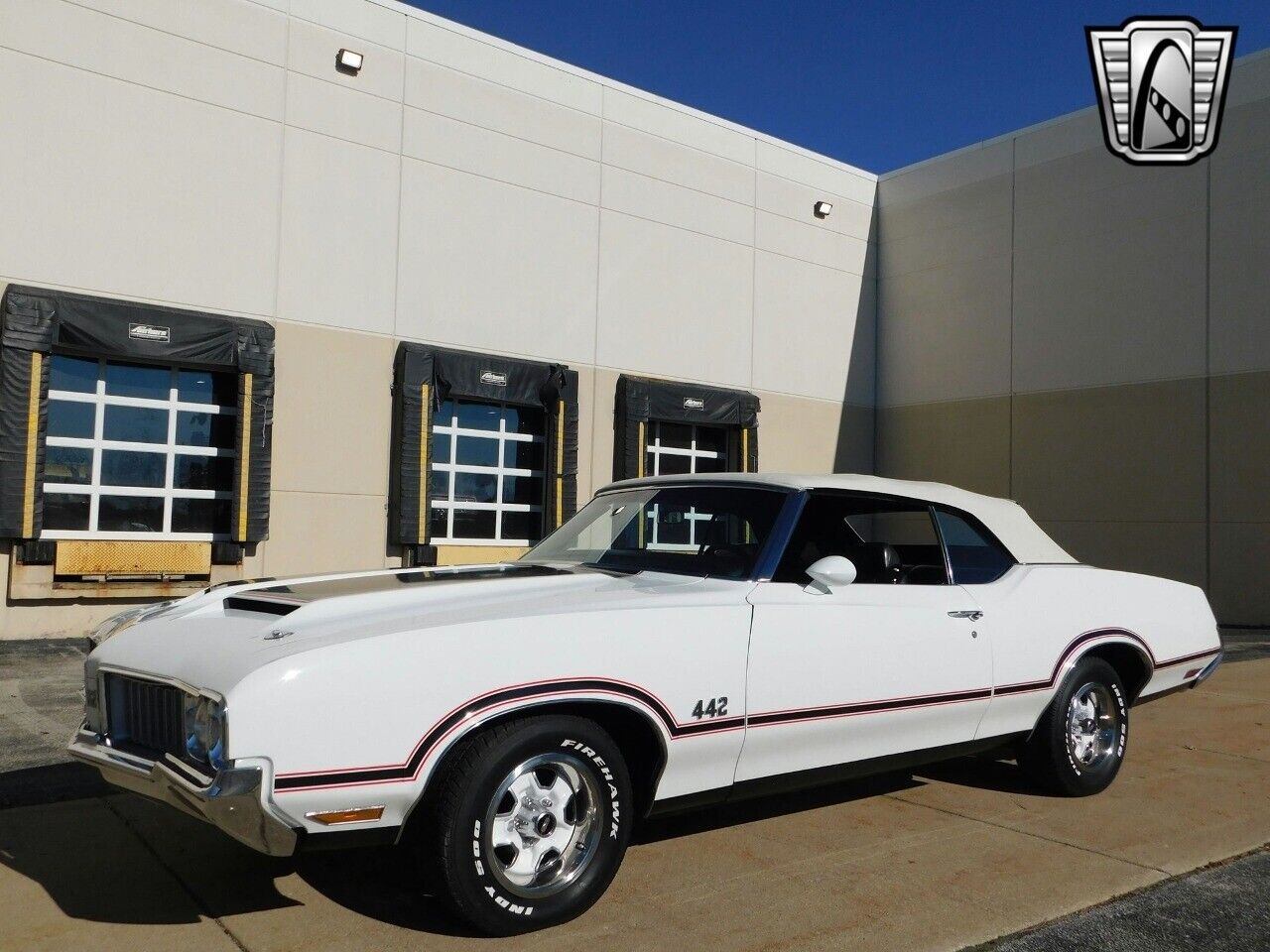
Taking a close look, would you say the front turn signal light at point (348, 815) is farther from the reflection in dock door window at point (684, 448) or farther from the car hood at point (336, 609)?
the reflection in dock door window at point (684, 448)

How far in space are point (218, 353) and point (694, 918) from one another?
9.19 meters

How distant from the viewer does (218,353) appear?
11102 mm

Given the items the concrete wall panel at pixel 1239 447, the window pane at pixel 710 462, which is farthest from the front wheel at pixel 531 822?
the concrete wall panel at pixel 1239 447

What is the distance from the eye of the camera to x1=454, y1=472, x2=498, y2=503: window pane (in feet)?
43.4

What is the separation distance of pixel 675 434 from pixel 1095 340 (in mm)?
5962

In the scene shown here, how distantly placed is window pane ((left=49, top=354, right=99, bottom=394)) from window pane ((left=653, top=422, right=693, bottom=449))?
7.16m

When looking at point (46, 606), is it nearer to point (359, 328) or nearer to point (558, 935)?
point (359, 328)

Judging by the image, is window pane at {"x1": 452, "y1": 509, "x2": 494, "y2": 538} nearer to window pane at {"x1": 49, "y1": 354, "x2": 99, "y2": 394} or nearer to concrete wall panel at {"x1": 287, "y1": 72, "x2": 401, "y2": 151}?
window pane at {"x1": 49, "y1": 354, "x2": 99, "y2": 394}

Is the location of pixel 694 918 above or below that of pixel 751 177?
below

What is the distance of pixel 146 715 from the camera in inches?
136

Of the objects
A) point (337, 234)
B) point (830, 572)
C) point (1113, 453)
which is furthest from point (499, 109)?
point (830, 572)

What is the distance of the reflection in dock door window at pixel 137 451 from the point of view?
10625 millimetres

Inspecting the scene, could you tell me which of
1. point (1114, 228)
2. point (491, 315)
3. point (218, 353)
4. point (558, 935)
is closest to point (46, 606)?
point (218, 353)

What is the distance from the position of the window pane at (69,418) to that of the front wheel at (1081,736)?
9.36 metres
